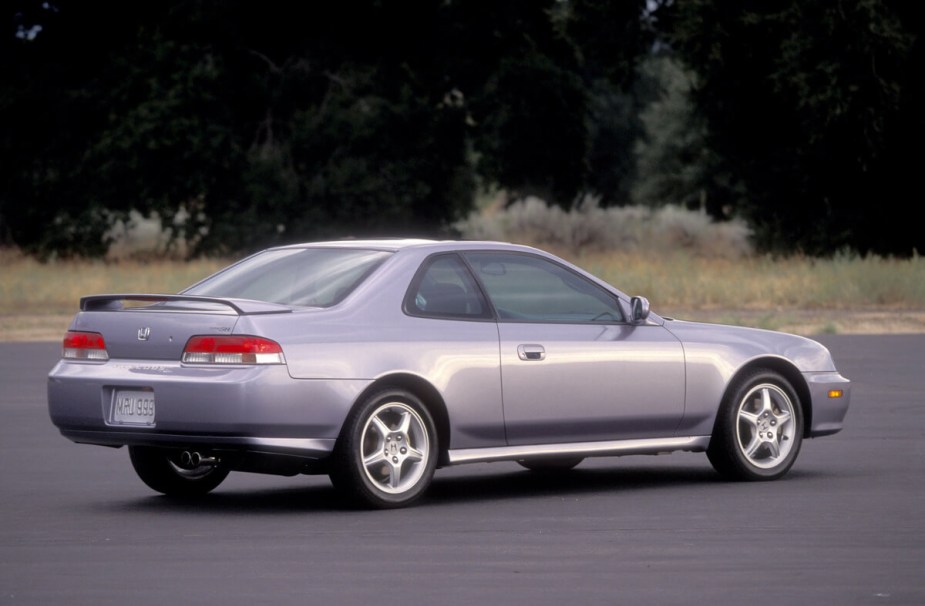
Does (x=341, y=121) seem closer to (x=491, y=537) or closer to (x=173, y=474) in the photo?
(x=173, y=474)

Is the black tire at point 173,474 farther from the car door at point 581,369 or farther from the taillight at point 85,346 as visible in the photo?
the car door at point 581,369

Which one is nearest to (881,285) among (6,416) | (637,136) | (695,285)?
(695,285)

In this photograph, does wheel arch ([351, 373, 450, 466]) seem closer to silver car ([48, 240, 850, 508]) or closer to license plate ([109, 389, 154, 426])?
silver car ([48, 240, 850, 508])

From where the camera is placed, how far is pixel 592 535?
31.3 ft

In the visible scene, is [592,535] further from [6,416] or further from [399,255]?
[6,416]

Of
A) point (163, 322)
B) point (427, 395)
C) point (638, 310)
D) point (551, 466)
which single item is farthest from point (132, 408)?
point (551, 466)

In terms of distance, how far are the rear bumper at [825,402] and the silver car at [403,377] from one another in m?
0.01

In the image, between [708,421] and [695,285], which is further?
[695,285]

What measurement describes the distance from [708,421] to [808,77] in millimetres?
27745

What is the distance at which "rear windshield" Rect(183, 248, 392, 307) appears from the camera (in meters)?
10.7

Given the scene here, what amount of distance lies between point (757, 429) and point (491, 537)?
2.82 metres

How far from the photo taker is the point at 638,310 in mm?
11289

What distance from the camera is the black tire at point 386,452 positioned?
1023 cm

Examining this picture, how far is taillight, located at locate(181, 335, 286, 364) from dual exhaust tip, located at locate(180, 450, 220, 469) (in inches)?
26.9
